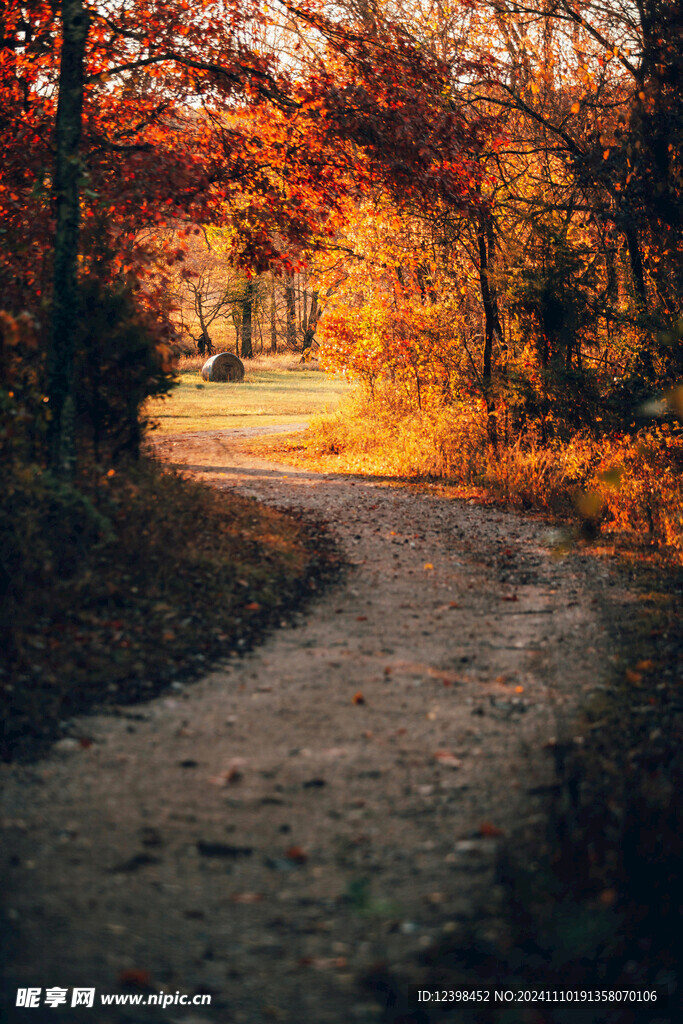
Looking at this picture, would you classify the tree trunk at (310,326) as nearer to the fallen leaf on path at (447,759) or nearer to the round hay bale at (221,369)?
the round hay bale at (221,369)

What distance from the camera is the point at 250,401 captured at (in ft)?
102

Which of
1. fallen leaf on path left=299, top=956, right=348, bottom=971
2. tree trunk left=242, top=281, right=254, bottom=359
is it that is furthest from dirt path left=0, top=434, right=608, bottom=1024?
tree trunk left=242, top=281, right=254, bottom=359

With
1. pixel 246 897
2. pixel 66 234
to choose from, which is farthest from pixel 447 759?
pixel 66 234

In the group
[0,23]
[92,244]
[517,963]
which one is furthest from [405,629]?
[0,23]

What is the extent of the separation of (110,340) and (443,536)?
180 inches

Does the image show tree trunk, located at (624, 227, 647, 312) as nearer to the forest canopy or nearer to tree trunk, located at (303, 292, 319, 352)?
the forest canopy

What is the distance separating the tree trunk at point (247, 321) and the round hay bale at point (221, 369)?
10.1m

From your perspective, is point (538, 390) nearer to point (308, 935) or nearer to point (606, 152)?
point (606, 152)

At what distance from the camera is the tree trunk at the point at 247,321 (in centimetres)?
4844

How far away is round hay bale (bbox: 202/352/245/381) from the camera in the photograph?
3850 cm

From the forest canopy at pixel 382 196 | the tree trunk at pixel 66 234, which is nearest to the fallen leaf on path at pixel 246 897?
the forest canopy at pixel 382 196

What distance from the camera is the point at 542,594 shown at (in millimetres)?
7980

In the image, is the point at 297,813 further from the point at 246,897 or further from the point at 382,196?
the point at 382,196

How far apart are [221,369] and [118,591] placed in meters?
33.2
